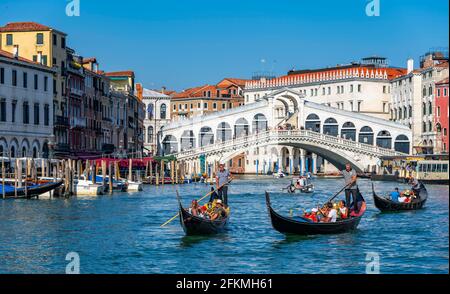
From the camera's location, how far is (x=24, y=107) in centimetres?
2794

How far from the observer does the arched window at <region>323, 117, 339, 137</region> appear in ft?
143

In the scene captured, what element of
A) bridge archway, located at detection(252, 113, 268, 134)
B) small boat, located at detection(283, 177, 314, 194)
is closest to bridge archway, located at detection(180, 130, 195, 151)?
bridge archway, located at detection(252, 113, 268, 134)

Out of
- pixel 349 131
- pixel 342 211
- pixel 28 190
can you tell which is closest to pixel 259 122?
pixel 349 131

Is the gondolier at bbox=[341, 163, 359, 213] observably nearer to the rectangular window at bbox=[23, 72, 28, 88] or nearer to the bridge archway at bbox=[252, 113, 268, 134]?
the rectangular window at bbox=[23, 72, 28, 88]

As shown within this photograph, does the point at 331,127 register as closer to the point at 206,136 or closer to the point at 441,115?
the point at 206,136

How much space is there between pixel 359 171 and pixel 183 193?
14.5 metres

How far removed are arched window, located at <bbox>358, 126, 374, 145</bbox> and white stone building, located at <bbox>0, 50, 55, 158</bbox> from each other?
662 inches

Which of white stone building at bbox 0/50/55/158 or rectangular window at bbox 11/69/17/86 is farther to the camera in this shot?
rectangular window at bbox 11/69/17/86

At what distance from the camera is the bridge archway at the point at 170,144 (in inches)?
1724

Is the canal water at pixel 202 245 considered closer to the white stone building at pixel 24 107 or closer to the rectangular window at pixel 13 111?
the white stone building at pixel 24 107

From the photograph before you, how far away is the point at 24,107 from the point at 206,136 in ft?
54.6

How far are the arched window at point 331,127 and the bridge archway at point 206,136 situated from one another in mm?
4620

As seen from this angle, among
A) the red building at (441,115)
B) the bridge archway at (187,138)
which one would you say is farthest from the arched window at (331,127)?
the bridge archway at (187,138)

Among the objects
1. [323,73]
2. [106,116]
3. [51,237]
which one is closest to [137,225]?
[51,237]
